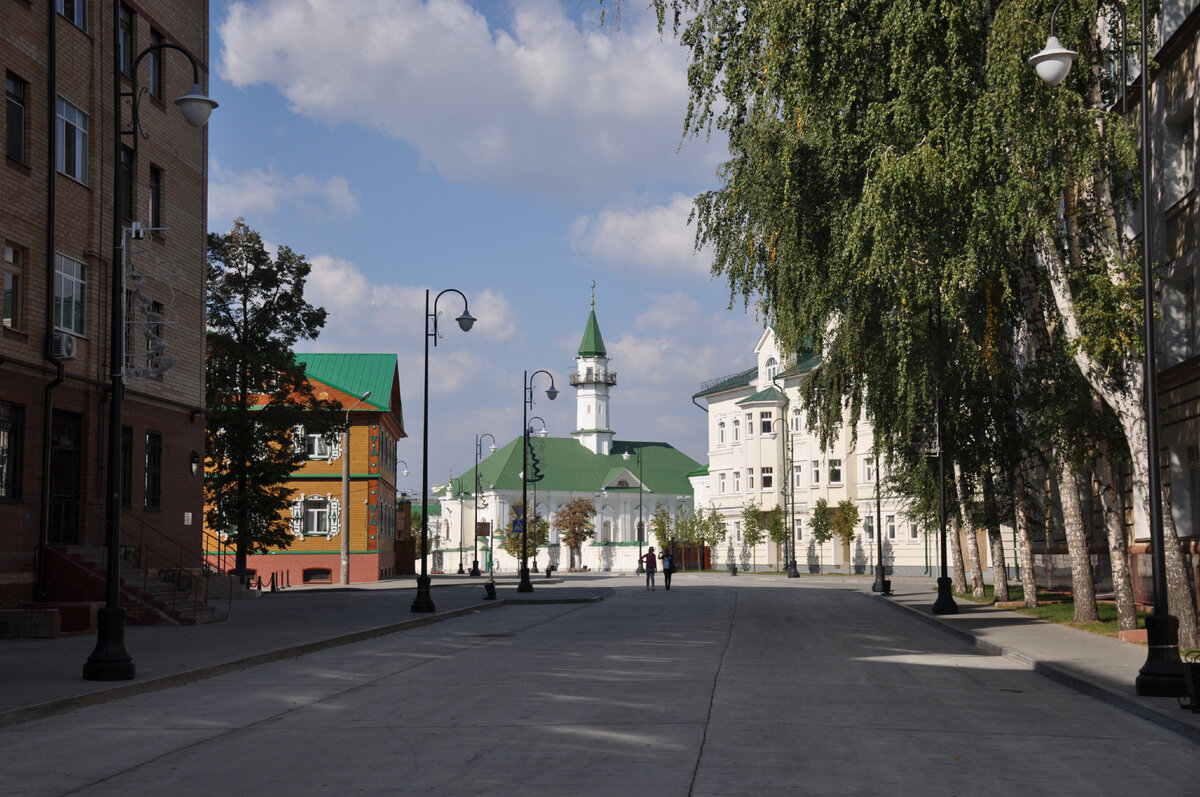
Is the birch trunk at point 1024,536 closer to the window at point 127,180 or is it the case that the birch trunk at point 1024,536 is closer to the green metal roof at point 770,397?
the window at point 127,180

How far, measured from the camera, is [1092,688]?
→ 14.4 meters

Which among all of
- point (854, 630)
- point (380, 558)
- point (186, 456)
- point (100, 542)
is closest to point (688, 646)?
point (854, 630)

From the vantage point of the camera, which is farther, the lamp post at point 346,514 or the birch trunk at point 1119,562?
the lamp post at point 346,514

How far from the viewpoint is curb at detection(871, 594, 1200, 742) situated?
11.4 meters

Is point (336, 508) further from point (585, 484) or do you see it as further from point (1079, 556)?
point (585, 484)

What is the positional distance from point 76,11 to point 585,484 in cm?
11295

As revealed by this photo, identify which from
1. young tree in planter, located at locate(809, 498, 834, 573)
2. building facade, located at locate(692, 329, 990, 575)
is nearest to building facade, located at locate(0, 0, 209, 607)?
building facade, located at locate(692, 329, 990, 575)

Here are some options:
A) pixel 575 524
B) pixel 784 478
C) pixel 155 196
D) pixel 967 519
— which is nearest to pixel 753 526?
pixel 784 478

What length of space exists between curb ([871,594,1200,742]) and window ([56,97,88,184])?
21089 mm

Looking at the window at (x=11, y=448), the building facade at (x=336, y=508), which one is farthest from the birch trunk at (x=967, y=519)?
the building facade at (x=336, y=508)

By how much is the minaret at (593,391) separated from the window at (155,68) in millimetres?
115513

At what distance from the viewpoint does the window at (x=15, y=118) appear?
24469 millimetres

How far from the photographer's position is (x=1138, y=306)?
18.2 metres

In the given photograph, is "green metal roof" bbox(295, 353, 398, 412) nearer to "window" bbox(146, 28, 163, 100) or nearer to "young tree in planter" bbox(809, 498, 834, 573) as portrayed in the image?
"young tree in planter" bbox(809, 498, 834, 573)
